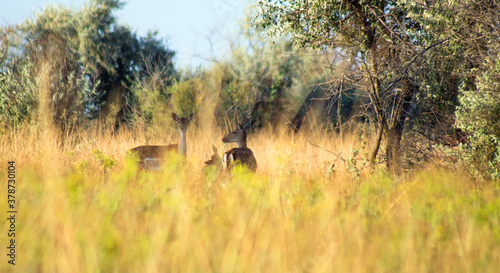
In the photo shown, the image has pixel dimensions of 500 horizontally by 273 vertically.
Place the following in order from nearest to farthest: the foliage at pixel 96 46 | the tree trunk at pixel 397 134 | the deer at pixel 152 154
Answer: the deer at pixel 152 154, the tree trunk at pixel 397 134, the foliage at pixel 96 46

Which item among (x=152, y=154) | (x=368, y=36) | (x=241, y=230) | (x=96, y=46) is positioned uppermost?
(x=96, y=46)

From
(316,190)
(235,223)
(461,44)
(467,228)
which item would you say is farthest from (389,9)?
(235,223)

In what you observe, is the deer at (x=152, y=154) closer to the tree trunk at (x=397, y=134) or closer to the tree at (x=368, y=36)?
the tree at (x=368, y=36)

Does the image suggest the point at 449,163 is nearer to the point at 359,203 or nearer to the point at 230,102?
the point at 359,203

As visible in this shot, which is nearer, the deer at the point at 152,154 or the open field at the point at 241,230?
the open field at the point at 241,230

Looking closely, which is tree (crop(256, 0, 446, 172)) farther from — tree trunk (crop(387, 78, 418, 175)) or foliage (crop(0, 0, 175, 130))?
foliage (crop(0, 0, 175, 130))

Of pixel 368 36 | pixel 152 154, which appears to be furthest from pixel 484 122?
pixel 152 154

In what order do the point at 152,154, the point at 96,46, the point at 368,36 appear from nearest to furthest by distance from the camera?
the point at 152,154, the point at 368,36, the point at 96,46

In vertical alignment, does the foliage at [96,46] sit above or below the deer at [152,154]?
above

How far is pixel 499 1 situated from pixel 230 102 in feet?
34.9

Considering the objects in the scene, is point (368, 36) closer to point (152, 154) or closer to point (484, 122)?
point (484, 122)

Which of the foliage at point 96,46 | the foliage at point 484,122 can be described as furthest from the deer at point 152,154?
the foliage at point 96,46

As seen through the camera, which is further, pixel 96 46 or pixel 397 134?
pixel 96 46

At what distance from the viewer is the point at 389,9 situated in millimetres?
8234
